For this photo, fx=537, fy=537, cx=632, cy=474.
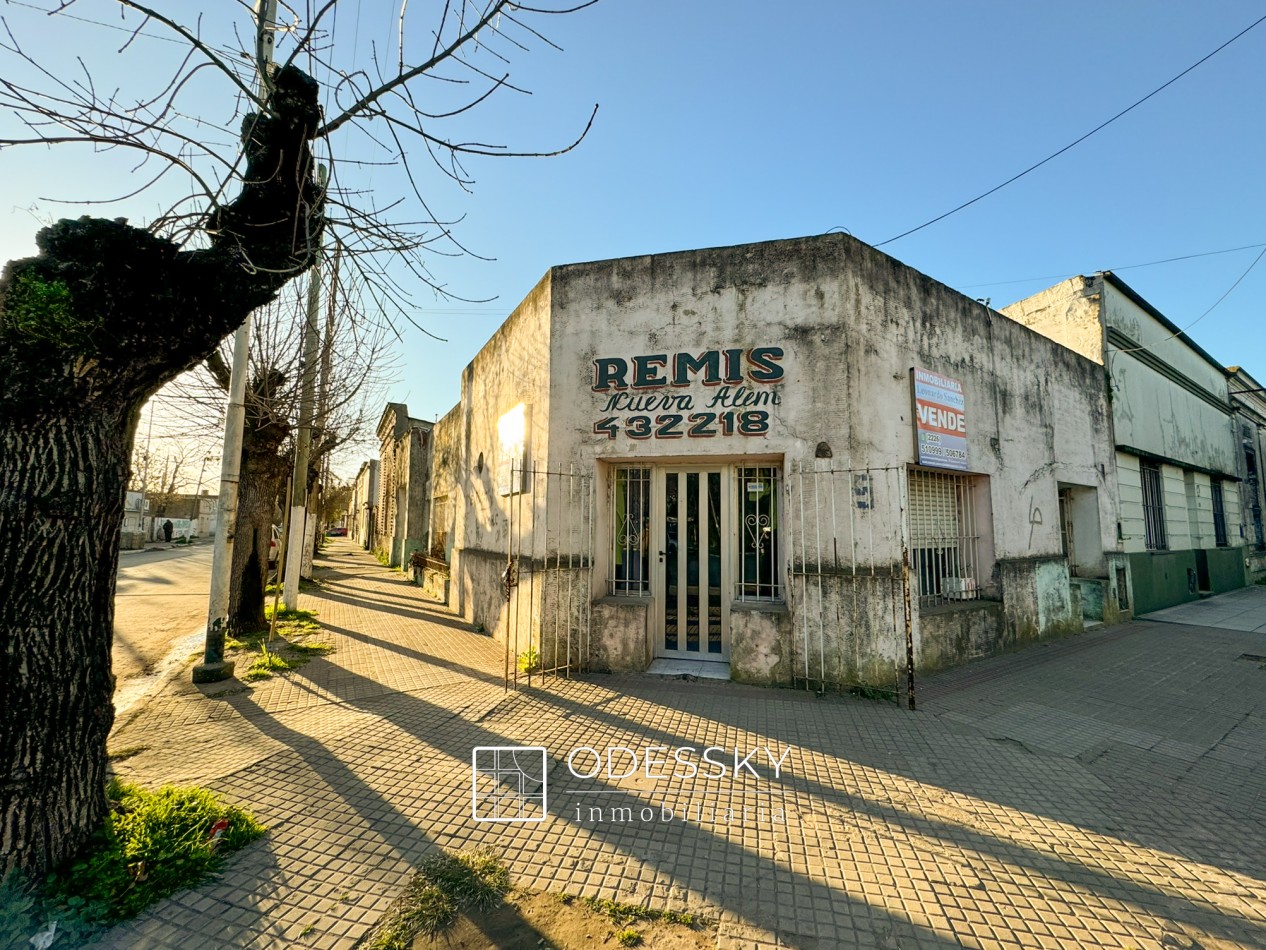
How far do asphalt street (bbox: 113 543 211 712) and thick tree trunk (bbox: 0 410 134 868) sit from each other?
3.04 ft

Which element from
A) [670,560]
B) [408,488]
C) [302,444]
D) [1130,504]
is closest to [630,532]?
[670,560]

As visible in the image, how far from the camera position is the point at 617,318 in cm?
679

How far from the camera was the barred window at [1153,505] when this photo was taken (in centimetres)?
1272

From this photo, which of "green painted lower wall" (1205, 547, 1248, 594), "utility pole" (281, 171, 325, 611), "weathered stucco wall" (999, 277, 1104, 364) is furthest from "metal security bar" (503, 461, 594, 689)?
"green painted lower wall" (1205, 547, 1248, 594)

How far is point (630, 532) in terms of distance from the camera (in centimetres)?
685

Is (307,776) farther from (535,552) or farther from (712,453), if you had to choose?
(712,453)

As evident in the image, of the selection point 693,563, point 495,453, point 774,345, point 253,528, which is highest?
point 774,345

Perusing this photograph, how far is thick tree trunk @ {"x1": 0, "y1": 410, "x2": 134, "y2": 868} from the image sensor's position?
247 cm

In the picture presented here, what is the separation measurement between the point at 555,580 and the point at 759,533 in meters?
2.53

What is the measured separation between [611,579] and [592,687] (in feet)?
4.62

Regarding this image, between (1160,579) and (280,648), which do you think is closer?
(280,648)

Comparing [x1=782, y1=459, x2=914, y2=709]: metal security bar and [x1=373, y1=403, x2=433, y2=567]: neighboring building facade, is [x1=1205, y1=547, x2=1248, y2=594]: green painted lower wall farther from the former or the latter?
[x1=373, y1=403, x2=433, y2=567]: neighboring building facade

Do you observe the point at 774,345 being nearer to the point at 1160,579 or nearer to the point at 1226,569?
the point at 1160,579

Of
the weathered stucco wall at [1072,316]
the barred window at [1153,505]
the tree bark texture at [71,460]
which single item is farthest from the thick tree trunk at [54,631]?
the barred window at [1153,505]
